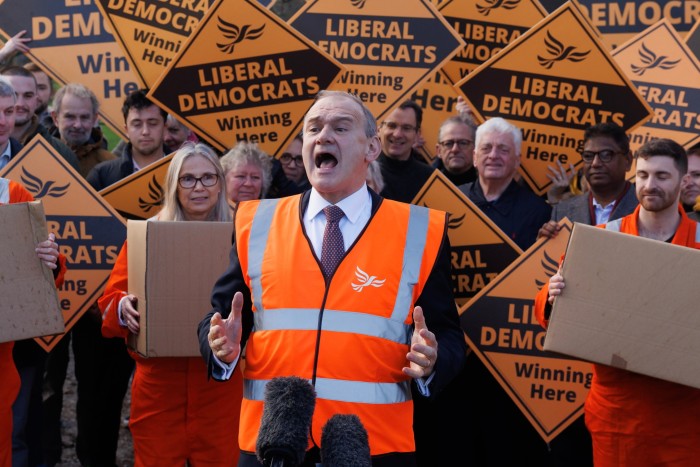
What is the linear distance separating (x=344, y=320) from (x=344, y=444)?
0.91 meters

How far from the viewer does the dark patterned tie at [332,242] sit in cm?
390

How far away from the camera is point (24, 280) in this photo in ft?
16.9

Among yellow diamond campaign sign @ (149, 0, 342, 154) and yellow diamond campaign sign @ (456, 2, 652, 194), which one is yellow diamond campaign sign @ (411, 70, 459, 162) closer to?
yellow diamond campaign sign @ (456, 2, 652, 194)

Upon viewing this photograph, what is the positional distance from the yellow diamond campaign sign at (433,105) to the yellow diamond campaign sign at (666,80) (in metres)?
1.47

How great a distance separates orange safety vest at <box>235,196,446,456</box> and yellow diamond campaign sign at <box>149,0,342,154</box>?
2976mm

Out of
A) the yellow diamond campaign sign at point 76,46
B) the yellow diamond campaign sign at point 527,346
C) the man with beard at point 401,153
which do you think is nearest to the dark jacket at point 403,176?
the man with beard at point 401,153

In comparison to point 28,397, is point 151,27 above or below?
above

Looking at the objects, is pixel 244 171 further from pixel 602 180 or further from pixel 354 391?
pixel 354 391

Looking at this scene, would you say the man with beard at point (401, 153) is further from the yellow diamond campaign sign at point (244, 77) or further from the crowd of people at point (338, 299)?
the yellow diamond campaign sign at point (244, 77)

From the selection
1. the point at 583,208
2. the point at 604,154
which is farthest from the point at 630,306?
the point at 604,154

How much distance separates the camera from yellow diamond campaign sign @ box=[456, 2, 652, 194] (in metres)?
7.00

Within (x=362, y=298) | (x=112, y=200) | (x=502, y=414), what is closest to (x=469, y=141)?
(x=502, y=414)

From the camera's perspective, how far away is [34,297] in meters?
5.16

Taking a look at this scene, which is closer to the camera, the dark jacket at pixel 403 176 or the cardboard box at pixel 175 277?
the cardboard box at pixel 175 277
